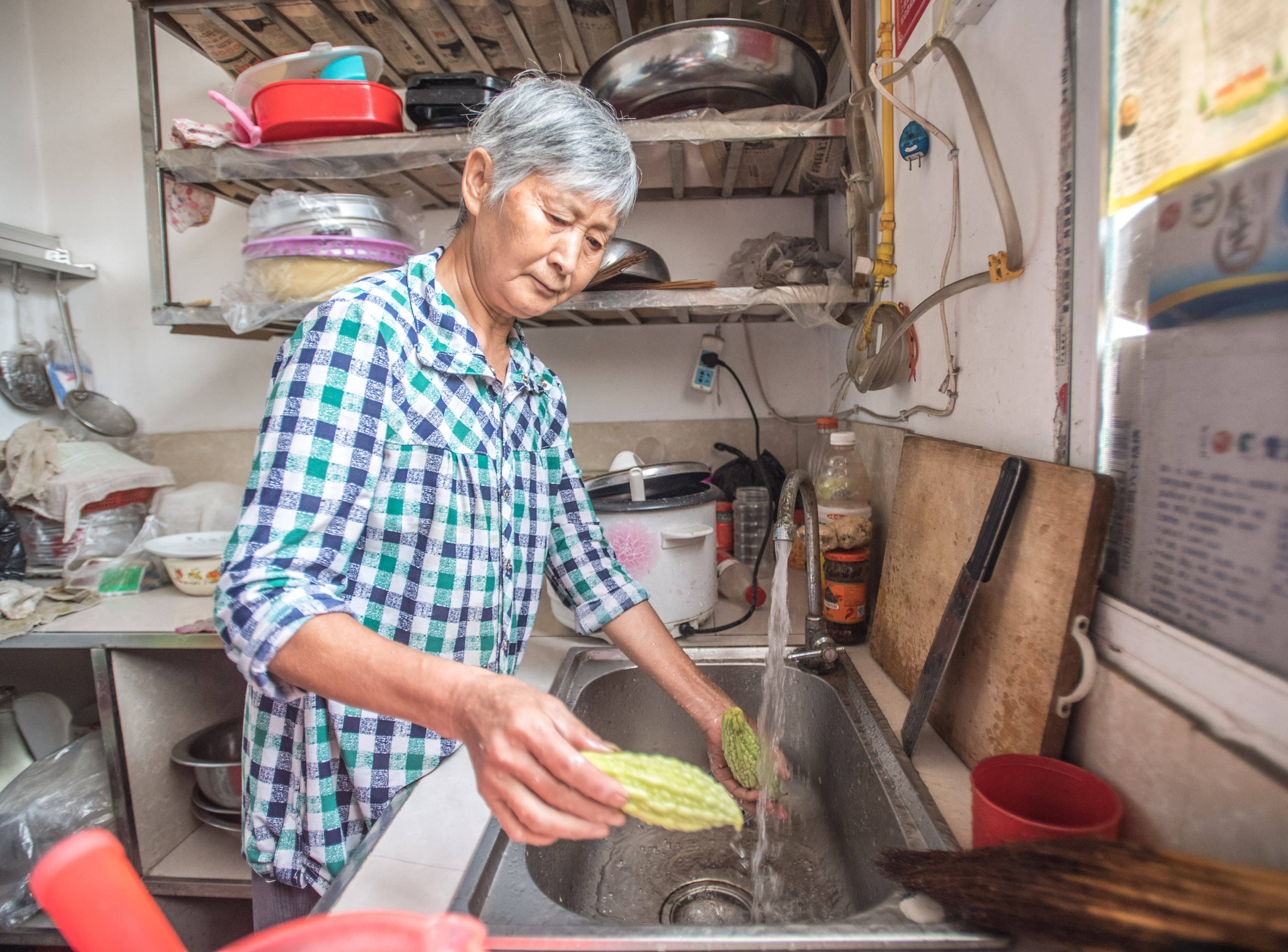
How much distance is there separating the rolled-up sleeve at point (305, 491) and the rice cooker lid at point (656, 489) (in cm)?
62

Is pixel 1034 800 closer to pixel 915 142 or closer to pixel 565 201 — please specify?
pixel 565 201

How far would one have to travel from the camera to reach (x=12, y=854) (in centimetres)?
155

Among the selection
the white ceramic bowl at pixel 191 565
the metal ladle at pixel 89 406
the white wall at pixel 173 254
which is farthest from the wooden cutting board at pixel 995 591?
the metal ladle at pixel 89 406

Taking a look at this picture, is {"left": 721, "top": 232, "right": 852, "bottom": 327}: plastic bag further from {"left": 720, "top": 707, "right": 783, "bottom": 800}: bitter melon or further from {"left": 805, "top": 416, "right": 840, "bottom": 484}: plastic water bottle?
{"left": 720, "top": 707, "right": 783, "bottom": 800}: bitter melon

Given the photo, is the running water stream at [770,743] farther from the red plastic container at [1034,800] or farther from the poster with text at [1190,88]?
the poster with text at [1190,88]

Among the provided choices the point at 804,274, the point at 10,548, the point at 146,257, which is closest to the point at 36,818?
the point at 10,548

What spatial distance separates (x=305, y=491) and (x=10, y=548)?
5.66 feet

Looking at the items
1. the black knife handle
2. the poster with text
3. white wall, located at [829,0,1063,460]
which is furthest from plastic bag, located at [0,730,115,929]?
the poster with text

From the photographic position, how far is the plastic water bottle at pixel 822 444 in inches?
60.1

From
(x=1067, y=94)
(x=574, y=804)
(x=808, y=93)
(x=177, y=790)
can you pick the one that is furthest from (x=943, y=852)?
(x=177, y=790)

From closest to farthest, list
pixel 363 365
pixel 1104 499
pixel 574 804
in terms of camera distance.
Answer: pixel 574 804, pixel 1104 499, pixel 363 365

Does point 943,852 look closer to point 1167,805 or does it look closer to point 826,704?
point 1167,805

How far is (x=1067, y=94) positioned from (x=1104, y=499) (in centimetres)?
44

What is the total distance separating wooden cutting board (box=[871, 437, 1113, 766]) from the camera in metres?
0.66
